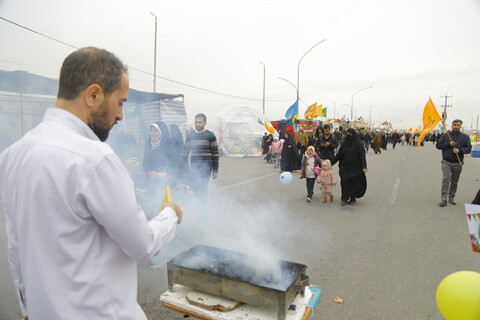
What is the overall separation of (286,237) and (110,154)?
14.6 ft

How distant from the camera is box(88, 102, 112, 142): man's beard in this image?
1173 millimetres

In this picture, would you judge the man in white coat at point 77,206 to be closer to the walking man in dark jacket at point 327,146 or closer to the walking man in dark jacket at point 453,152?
the walking man in dark jacket at point 453,152

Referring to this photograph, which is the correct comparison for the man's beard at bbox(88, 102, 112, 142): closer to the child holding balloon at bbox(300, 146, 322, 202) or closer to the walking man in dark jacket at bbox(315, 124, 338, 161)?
the child holding balloon at bbox(300, 146, 322, 202)

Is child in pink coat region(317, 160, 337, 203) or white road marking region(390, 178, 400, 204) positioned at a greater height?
child in pink coat region(317, 160, 337, 203)

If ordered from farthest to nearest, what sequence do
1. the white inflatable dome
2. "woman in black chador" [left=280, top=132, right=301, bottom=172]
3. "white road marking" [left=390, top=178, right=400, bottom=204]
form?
1. the white inflatable dome
2. "woman in black chador" [left=280, top=132, right=301, bottom=172]
3. "white road marking" [left=390, top=178, right=400, bottom=204]

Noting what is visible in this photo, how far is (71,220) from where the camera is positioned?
1046 mm

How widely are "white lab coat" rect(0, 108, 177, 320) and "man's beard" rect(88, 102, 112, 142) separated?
2.1 inches

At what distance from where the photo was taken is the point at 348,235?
17.3 ft

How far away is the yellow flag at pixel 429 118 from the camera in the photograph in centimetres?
746

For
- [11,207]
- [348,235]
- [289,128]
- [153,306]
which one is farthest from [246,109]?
[11,207]

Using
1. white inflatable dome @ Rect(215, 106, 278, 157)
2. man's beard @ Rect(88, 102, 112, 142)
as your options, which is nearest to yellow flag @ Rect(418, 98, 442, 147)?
man's beard @ Rect(88, 102, 112, 142)

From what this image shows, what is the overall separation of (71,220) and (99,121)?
382mm

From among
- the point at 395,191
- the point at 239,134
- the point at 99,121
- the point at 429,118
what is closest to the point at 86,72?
the point at 99,121

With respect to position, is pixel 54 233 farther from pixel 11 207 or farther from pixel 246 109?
pixel 246 109
